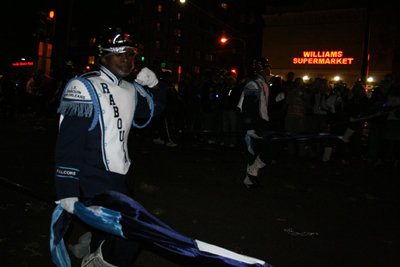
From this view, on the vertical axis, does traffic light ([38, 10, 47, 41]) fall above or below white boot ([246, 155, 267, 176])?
above

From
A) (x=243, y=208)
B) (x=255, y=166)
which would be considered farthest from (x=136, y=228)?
(x=255, y=166)

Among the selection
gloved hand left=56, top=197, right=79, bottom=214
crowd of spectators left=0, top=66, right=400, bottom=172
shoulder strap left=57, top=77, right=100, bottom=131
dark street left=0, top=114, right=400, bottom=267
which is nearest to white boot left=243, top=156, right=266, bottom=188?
dark street left=0, top=114, right=400, bottom=267

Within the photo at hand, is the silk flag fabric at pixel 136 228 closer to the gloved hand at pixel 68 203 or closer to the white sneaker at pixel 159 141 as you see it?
the gloved hand at pixel 68 203

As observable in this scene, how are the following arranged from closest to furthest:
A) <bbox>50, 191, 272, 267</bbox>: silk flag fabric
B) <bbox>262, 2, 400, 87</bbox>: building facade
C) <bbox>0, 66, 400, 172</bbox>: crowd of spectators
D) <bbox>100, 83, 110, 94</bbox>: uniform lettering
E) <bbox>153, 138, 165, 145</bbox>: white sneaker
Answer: <bbox>50, 191, 272, 267</bbox>: silk flag fabric → <bbox>100, 83, 110, 94</bbox>: uniform lettering → <bbox>0, 66, 400, 172</bbox>: crowd of spectators → <bbox>153, 138, 165, 145</bbox>: white sneaker → <bbox>262, 2, 400, 87</bbox>: building facade

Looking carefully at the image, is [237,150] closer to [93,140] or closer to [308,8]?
[93,140]

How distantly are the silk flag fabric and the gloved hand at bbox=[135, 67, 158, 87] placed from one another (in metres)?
1.29

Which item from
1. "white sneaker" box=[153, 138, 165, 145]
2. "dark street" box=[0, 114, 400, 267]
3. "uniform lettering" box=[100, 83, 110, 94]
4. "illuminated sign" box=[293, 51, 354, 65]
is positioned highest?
"illuminated sign" box=[293, 51, 354, 65]

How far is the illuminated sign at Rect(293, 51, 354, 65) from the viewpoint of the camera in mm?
31038

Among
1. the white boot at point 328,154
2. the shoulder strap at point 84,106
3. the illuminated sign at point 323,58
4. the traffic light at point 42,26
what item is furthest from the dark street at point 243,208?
the illuminated sign at point 323,58

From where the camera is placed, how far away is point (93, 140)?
8.27ft

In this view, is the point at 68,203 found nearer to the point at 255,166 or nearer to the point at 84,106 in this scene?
the point at 84,106

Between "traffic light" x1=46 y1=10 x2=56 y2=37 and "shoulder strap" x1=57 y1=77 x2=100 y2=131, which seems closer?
"shoulder strap" x1=57 y1=77 x2=100 y2=131

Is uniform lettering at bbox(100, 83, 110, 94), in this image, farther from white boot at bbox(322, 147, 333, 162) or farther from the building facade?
the building facade

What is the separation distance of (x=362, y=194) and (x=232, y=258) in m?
5.19
